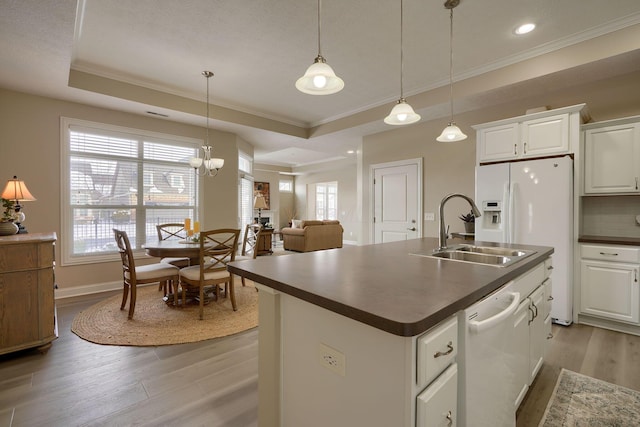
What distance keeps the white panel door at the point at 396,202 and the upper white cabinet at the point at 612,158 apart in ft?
7.06

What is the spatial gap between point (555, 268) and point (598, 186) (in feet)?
3.14

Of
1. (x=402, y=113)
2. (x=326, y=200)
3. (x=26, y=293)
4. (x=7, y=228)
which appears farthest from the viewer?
(x=326, y=200)

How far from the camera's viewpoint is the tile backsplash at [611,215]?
10.1 ft

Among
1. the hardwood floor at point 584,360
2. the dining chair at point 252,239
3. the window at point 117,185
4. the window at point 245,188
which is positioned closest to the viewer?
the hardwood floor at point 584,360

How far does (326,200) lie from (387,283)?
1041 cm

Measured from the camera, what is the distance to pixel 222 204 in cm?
539

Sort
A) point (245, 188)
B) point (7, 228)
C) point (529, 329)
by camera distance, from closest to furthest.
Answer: point (529, 329)
point (7, 228)
point (245, 188)

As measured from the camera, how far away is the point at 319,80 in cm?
173

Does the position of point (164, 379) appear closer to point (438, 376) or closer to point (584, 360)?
point (438, 376)

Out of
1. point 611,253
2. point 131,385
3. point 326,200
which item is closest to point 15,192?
point 131,385

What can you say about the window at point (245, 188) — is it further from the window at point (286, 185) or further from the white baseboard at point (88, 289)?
the window at point (286, 185)

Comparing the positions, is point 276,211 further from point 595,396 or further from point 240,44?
point 595,396

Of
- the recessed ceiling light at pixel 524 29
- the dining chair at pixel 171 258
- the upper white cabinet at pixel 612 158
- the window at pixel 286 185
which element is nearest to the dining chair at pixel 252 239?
the dining chair at pixel 171 258

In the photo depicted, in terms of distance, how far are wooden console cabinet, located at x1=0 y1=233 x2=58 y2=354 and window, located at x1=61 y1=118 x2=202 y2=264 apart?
1918 millimetres
